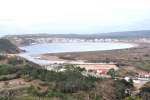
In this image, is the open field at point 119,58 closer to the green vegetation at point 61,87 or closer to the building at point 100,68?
the building at point 100,68

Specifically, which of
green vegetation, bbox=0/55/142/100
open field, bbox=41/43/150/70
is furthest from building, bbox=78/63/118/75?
green vegetation, bbox=0/55/142/100

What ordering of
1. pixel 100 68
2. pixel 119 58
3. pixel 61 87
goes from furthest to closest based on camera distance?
1. pixel 119 58
2. pixel 100 68
3. pixel 61 87

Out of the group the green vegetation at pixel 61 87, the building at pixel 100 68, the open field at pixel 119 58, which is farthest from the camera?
the open field at pixel 119 58

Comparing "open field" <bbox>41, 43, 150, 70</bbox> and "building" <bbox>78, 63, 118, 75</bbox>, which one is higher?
"building" <bbox>78, 63, 118, 75</bbox>

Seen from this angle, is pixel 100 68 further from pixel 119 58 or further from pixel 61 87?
pixel 61 87

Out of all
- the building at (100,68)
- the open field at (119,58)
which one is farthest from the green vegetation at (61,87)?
the open field at (119,58)

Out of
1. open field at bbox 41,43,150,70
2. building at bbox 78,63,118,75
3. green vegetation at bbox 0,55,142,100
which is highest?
green vegetation at bbox 0,55,142,100

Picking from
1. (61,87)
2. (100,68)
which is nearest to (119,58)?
(100,68)

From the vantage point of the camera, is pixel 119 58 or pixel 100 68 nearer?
pixel 100 68

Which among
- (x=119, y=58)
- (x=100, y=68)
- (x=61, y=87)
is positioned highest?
(x=61, y=87)

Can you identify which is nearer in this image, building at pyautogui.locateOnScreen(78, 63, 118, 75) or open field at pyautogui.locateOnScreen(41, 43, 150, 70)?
building at pyautogui.locateOnScreen(78, 63, 118, 75)

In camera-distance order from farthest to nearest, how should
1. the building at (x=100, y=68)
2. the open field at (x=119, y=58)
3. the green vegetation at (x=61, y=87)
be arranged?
the open field at (x=119, y=58) → the building at (x=100, y=68) → the green vegetation at (x=61, y=87)

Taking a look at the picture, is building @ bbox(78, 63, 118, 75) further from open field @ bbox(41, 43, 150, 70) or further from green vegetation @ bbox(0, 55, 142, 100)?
green vegetation @ bbox(0, 55, 142, 100)
